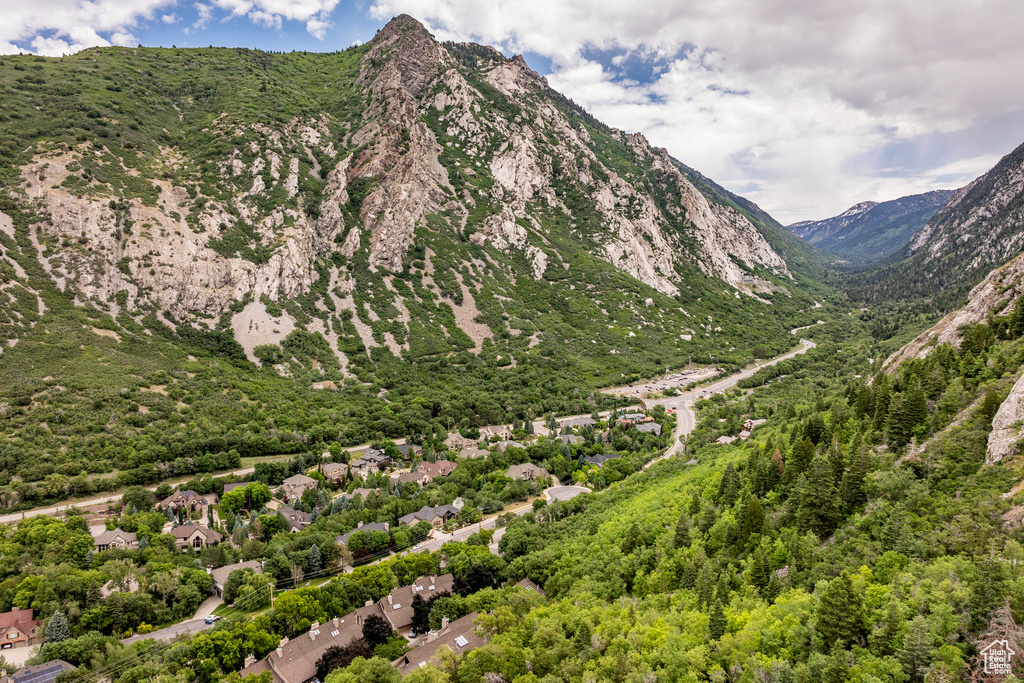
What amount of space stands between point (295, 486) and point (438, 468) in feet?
57.1

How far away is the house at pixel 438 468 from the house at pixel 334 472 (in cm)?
951

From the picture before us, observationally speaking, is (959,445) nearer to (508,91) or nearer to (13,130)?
(13,130)

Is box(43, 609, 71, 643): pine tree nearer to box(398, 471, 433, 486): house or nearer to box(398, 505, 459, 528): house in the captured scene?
box(398, 505, 459, 528): house

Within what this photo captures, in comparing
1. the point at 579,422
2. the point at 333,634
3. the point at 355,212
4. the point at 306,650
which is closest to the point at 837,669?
the point at 333,634

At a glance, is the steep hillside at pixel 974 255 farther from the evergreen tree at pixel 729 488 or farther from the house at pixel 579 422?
the evergreen tree at pixel 729 488

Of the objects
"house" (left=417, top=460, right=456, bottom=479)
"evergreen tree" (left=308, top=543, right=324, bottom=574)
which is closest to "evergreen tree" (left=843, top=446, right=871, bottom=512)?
"evergreen tree" (left=308, top=543, right=324, bottom=574)

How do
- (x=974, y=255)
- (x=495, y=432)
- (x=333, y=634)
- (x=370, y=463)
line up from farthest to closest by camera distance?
(x=974, y=255), (x=495, y=432), (x=370, y=463), (x=333, y=634)

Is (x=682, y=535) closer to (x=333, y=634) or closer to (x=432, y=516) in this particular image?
(x=333, y=634)

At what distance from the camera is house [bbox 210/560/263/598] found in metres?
40.6

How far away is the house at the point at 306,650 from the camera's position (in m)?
30.4

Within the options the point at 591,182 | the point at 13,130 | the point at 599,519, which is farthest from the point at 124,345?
the point at 591,182

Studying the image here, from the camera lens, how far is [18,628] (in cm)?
3372

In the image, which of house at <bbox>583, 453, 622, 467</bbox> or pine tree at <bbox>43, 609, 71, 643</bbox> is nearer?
pine tree at <bbox>43, 609, 71, 643</bbox>

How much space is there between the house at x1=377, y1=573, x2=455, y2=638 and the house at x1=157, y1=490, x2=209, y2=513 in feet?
92.7
